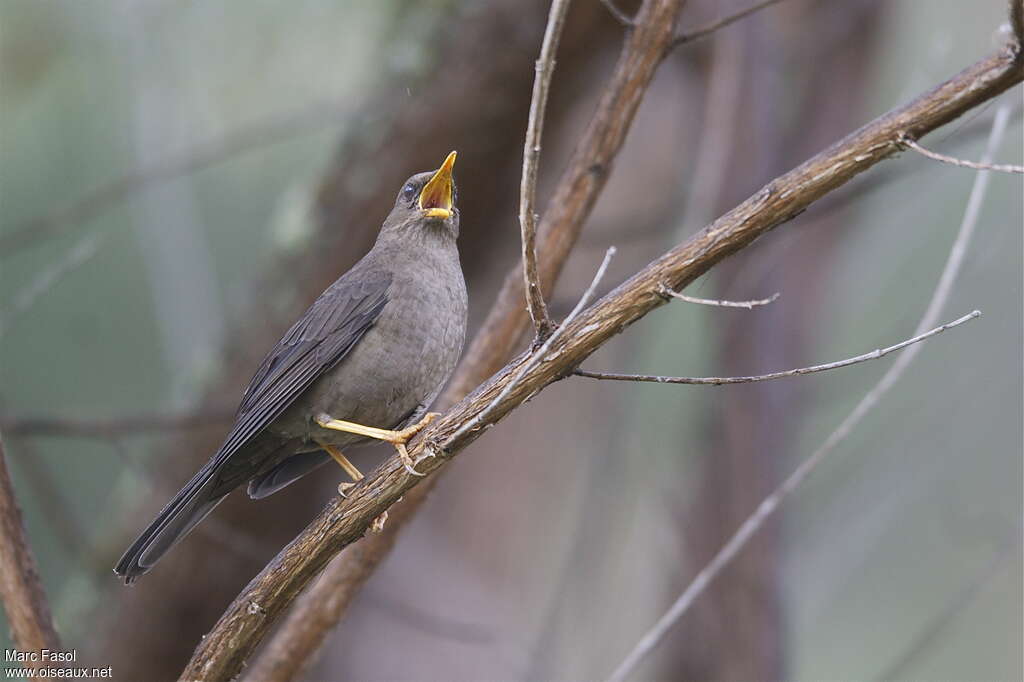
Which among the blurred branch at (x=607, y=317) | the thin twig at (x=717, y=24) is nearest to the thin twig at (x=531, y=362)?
the blurred branch at (x=607, y=317)

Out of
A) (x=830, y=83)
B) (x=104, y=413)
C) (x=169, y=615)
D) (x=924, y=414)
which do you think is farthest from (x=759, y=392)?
(x=104, y=413)

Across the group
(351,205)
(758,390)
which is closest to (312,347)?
(351,205)

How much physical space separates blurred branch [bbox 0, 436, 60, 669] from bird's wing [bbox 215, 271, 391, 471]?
2.19 ft

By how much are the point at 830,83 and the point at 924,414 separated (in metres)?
2.94

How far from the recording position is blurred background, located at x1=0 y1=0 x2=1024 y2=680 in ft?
19.6

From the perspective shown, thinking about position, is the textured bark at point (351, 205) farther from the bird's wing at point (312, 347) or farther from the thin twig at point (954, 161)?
the thin twig at point (954, 161)

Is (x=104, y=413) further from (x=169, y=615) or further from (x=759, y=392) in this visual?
(x=759, y=392)

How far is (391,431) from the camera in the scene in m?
3.66

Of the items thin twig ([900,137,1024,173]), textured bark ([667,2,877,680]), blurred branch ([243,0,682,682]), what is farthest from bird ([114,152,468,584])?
textured bark ([667,2,877,680])

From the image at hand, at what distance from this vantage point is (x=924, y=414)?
6836 mm

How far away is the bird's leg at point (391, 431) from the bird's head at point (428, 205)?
783 mm

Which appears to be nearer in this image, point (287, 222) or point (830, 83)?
point (287, 222)

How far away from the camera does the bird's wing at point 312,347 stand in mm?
3744

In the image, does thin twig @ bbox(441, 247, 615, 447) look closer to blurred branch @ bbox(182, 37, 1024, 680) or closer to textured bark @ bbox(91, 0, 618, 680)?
blurred branch @ bbox(182, 37, 1024, 680)
